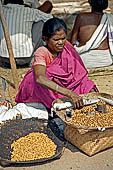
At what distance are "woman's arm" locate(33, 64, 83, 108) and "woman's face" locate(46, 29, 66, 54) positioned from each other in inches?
9.7

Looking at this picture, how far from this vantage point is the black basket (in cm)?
317

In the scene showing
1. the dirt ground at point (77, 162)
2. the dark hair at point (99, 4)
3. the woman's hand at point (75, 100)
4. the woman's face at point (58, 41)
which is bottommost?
the dirt ground at point (77, 162)

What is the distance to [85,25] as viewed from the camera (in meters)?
5.32

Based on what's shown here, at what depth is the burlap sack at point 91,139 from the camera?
316 centimetres

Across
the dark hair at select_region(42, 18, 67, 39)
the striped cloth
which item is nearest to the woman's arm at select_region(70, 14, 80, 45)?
the striped cloth

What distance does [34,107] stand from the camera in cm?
384

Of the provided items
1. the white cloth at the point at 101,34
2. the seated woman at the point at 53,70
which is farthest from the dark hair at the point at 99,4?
the seated woman at the point at 53,70

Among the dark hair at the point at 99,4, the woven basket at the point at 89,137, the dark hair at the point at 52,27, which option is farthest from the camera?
the dark hair at the point at 99,4

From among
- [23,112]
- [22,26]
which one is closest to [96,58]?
[22,26]

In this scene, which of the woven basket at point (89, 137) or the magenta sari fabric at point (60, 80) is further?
the magenta sari fabric at point (60, 80)

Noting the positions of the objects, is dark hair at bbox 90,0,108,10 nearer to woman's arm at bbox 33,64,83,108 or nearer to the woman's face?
the woman's face

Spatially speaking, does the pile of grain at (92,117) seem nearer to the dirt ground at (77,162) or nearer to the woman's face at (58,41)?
the dirt ground at (77,162)

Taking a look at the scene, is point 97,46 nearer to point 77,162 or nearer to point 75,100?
point 75,100

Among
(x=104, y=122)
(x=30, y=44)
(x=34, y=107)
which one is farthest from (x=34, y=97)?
(x=30, y=44)
